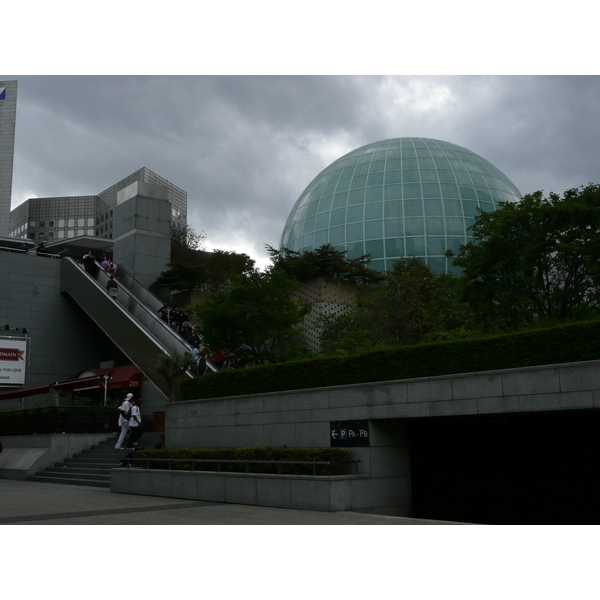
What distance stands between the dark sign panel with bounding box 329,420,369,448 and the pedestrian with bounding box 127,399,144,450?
9.40 metres

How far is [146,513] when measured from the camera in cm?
1331

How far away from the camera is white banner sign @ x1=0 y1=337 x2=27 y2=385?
35.4 metres

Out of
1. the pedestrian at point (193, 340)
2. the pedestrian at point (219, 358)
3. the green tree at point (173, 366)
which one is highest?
the pedestrian at point (193, 340)

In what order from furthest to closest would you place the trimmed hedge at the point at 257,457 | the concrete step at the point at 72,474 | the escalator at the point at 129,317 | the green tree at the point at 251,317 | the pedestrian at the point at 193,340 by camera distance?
the pedestrian at the point at 193,340, the green tree at the point at 251,317, the escalator at the point at 129,317, the concrete step at the point at 72,474, the trimmed hedge at the point at 257,457

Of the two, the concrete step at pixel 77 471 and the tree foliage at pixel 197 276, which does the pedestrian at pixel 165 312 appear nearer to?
the tree foliage at pixel 197 276

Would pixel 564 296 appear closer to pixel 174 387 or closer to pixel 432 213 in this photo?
pixel 174 387

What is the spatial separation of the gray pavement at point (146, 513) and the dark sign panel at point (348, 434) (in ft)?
6.44

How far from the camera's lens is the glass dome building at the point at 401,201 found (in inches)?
1762

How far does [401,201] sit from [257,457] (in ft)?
109

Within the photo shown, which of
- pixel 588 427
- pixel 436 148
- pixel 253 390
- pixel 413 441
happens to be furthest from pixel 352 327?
pixel 436 148

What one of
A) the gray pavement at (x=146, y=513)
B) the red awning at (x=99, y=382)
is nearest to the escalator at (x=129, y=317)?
the red awning at (x=99, y=382)

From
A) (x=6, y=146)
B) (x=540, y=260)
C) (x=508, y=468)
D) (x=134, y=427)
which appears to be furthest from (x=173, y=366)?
(x=6, y=146)

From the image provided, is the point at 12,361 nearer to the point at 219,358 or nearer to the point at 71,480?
the point at 219,358

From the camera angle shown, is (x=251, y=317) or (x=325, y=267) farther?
(x=325, y=267)
